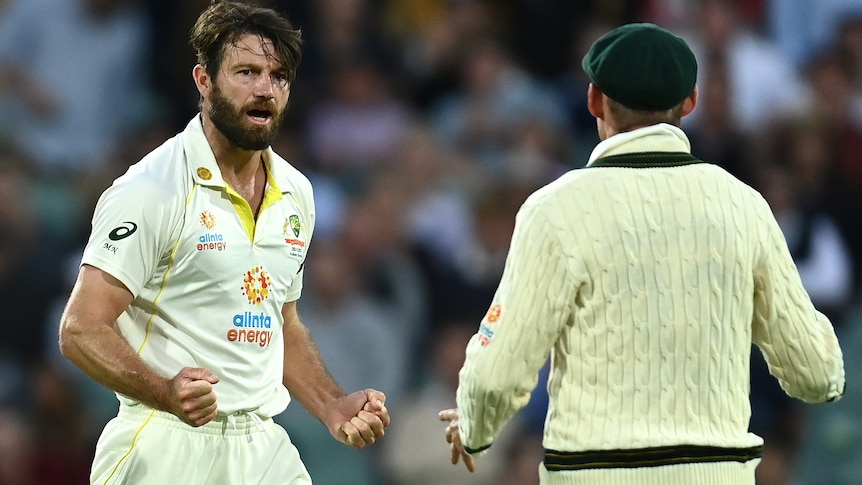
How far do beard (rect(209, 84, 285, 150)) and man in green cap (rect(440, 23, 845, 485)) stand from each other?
1.03 meters

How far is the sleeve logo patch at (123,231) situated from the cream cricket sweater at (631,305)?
101 centimetres

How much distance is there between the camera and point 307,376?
3.97 metres

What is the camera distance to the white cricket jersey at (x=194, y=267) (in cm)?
339

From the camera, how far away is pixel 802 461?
7.10m

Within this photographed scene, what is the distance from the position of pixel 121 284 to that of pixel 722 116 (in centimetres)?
478

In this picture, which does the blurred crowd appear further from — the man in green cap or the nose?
the man in green cap

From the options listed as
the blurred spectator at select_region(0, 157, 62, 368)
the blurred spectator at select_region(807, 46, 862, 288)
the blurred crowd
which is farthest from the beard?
the blurred spectator at select_region(807, 46, 862, 288)

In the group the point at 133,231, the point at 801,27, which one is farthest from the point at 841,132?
the point at 133,231

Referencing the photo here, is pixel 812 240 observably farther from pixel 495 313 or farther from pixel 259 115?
pixel 495 313

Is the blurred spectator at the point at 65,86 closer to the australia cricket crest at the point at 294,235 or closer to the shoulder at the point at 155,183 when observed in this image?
the australia cricket crest at the point at 294,235

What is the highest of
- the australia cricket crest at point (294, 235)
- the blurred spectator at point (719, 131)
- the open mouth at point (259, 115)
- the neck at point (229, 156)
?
the blurred spectator at point (719, 131)

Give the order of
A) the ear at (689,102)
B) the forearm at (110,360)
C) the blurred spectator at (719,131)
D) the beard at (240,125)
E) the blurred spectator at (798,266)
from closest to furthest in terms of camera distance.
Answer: the ear at (689,102) → the forearm at (110,360) → the beard at (240,125) → the blurred spectator at (798,266) → the blurred spectator at (719,131)

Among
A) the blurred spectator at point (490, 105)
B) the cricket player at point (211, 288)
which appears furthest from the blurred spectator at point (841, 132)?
the cricket player at point (211, 288)

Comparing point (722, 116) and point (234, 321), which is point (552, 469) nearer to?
point (234, 321)
